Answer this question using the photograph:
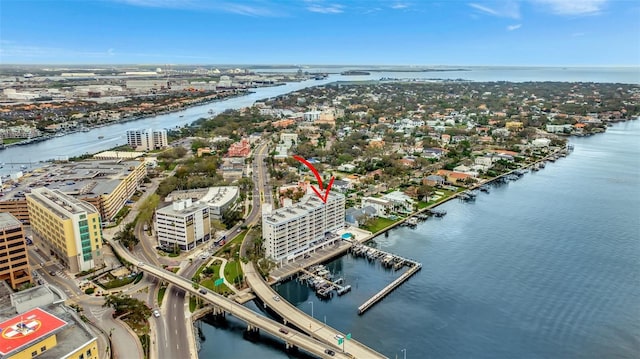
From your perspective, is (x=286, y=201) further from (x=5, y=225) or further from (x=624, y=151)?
(x=624, y=151)

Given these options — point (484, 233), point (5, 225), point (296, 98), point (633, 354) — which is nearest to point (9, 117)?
point (296, 98)

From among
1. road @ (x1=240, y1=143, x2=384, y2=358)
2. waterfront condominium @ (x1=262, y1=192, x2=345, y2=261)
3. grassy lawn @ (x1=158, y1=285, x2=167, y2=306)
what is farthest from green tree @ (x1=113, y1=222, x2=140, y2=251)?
waterfront condominium @ (x1=262, y1=192, x2=345, y2=261)

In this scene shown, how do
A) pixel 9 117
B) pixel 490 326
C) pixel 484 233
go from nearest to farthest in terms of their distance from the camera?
pixel 490 326
pixel 484 233
pixel 9 117

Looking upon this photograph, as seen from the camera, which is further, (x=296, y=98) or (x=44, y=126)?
(x=296, y=98)

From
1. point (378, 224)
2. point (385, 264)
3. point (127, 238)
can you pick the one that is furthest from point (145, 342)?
point (378, 224)

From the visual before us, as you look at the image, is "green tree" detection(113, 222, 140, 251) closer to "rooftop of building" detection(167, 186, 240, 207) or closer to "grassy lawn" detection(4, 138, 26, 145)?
"rooftop of building" detection(167, 186, 240, 207)

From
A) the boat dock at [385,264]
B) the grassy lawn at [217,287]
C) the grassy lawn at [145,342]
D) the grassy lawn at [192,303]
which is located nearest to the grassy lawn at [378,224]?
the boat dock at [385,264]
